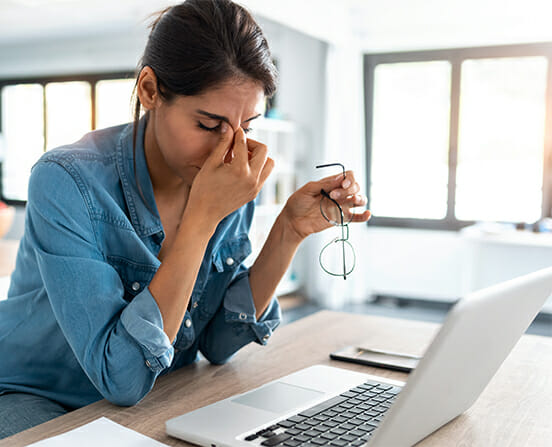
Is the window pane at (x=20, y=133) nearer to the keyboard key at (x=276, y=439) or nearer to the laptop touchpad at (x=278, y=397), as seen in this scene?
the laptop touchpad at (x=278, y=397)

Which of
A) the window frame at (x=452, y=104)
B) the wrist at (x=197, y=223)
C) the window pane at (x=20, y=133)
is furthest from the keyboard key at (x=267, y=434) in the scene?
the window pane at (x=20, y=133)

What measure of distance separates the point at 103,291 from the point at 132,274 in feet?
0.48

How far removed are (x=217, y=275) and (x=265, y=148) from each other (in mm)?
282

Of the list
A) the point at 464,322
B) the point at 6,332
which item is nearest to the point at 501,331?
the point at 464,322

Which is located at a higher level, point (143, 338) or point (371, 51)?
point (371, 51)

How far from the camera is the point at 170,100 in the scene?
3.17 feet

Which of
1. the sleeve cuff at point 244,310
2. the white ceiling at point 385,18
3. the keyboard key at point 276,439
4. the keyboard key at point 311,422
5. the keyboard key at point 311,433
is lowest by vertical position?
the keyboard key at point 311,422

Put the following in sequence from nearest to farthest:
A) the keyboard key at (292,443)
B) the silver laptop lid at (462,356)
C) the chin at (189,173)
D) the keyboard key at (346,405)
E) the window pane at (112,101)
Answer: the silver laptop lid at (462,356) < the keyboard key at (292,443) < the keyboard key at (346,405) < the chin at (189,173) < the window pane at (112,101)

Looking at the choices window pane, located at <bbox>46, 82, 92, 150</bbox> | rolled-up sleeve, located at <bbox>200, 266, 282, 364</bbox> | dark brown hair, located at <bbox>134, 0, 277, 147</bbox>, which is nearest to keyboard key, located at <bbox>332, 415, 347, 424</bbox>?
rolled-up sleeve, located at <bbox>200, 266, 282, 364</bbox>

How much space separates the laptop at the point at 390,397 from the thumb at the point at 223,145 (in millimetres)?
374

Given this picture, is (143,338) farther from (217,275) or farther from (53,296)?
(217,275)

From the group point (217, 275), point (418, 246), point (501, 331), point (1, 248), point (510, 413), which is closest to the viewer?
point (501, 331)

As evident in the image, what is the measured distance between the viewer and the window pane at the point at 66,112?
20.8ft

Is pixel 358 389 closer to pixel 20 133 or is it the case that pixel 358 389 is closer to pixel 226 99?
pixel 226 99
